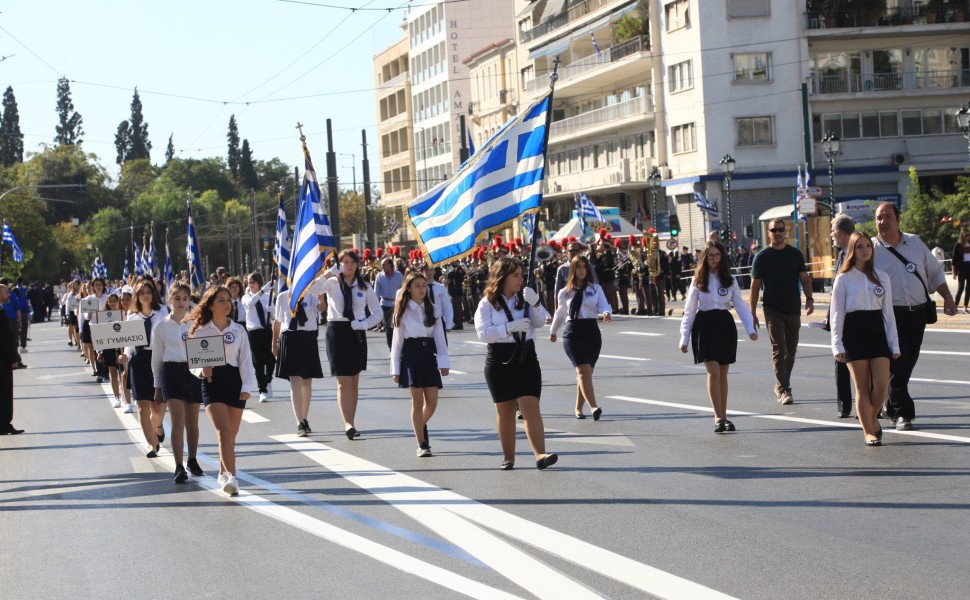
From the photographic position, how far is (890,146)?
58250mm

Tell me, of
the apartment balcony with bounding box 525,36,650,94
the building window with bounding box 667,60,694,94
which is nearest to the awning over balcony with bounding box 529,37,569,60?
the apartment balcony with bounding box 525,36,650,94

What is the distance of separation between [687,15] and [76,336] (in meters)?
29.6

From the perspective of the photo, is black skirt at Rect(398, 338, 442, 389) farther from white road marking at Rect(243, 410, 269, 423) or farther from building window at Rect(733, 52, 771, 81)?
building window at Rect(733, 52, 771, 81)

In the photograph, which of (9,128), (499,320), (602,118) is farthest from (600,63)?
(9,128)

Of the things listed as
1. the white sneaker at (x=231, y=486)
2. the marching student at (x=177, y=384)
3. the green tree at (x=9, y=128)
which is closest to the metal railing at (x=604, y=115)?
the marching student at (x=177, y=384)

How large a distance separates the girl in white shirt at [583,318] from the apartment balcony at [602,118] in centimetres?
4399

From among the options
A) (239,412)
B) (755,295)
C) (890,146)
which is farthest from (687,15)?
(239,412)

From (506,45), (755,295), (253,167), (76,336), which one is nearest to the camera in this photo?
(755,295)

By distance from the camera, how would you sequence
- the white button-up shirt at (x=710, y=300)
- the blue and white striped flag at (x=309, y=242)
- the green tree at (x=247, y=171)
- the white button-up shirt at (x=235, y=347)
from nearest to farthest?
the white button-up shirt at (x=235, y=347) → the white button-up shirt at (x=710, y=300) → the blue and white striped flag at (x=309, y=242) → the green tree at (x=247, y=171)

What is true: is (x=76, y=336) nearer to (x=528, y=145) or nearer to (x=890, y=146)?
(x=528, y=145)

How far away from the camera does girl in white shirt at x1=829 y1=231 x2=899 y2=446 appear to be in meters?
10.8

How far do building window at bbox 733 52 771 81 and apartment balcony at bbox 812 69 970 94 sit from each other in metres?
3.00

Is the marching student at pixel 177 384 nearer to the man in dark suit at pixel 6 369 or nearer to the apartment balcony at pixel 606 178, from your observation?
the man in dark suit at pixel 6 369

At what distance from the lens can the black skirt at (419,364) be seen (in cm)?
1205
